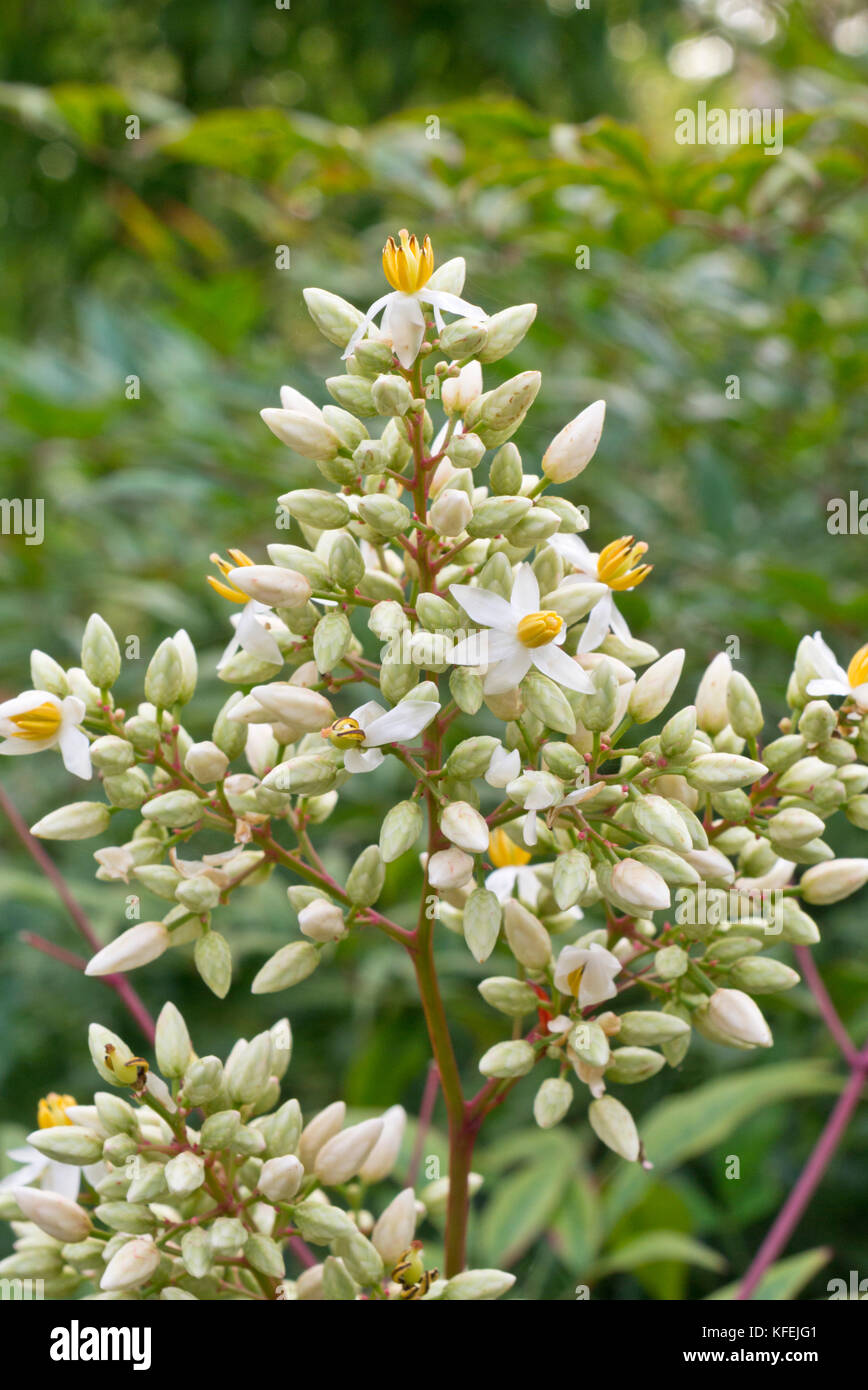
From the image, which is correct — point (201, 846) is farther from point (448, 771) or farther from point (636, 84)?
point (636, 84)

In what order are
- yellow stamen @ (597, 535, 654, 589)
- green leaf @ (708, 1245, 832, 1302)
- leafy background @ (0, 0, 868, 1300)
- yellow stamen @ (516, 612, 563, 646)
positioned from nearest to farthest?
yellow stamen @ (516, 612, 563, 646), yellow stamen @ (597, 535, 654, 589), green leaf @ (708, 1245, 832, 1302), leafy background @ (0, 0, 868, 1300)

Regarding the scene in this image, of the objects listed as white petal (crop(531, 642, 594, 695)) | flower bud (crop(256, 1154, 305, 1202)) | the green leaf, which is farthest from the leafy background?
white petal (crop(531, 642, 594, 695))

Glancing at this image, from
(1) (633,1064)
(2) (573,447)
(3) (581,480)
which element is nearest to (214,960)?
(1) (633,1064)

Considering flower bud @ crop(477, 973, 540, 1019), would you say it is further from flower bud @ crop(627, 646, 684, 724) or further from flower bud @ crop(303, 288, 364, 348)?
flower bud @ crop(303, 288, 364, 348)

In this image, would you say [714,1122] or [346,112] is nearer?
[714,1122]
